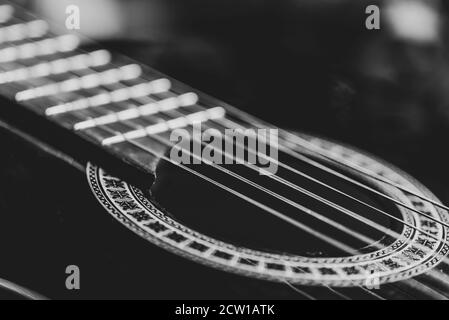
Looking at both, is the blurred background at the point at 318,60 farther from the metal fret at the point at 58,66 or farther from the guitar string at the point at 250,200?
the guitar string at the point at 250,200

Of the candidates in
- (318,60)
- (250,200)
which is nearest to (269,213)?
(250,200)

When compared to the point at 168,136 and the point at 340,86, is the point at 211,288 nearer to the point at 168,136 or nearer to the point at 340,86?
the point at 168,136

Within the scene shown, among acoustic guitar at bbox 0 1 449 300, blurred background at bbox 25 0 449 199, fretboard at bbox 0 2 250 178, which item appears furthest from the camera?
blurred background at bbox 25 0 449 199

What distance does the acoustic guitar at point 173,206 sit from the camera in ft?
2.17

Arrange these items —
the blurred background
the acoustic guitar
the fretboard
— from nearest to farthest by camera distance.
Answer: the acoustic guitar, the fretboard, the blurred background

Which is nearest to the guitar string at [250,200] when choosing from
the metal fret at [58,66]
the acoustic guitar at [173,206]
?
the acoustic guitar at [173,206]

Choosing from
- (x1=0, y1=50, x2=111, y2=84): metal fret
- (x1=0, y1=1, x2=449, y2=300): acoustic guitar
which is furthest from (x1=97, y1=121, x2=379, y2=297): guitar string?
(x1=0, y1=50, x2=111, y2=84): metal fret

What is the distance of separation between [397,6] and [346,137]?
326 millimetres

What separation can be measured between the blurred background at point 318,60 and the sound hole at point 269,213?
173mm

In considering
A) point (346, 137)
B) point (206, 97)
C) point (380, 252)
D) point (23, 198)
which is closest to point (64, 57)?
point (206, 97)

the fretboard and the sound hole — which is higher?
the fretboard

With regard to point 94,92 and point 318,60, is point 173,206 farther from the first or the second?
point 318,60

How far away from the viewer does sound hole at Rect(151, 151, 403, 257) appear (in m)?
0.74

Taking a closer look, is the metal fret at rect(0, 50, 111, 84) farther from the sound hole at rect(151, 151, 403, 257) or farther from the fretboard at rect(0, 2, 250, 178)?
the sound hole at rect(151, 151, 403, 257)
